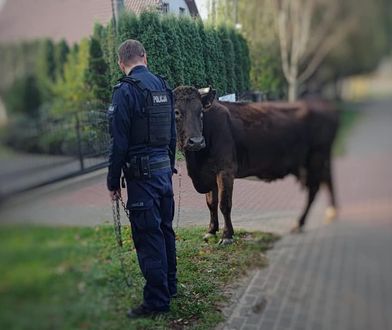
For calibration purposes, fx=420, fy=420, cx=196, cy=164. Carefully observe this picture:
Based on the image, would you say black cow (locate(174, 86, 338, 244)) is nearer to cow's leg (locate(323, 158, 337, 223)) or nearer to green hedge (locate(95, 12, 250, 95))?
cow's leg (locate(323, 158, 337, 223))

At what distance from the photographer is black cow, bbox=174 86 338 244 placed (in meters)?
2.80

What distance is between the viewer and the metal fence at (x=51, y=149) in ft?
5.15

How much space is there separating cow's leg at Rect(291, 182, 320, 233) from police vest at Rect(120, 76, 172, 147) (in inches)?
75.3

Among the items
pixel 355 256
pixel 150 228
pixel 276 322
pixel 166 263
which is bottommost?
pixel 276 322

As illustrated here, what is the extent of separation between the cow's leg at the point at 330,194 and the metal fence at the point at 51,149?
202 cm

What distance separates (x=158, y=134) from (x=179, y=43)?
2.89ft

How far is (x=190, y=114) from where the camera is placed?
9.01 feet

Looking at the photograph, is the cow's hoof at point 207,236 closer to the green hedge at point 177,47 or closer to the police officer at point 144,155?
Answer: the police officer at point 144,155

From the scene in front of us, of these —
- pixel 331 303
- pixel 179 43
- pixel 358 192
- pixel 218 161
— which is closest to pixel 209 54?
pixel 179 43

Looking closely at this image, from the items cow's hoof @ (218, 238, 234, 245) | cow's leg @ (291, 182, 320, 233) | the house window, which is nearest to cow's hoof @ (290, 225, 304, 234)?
cow's leg @ (291, 182, 320, 233)

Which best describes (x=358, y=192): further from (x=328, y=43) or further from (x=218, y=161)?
(x=328, y=43)

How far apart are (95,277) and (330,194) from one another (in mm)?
2161

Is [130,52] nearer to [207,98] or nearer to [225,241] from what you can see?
[207,98]

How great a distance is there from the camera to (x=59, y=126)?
6.64 ft
